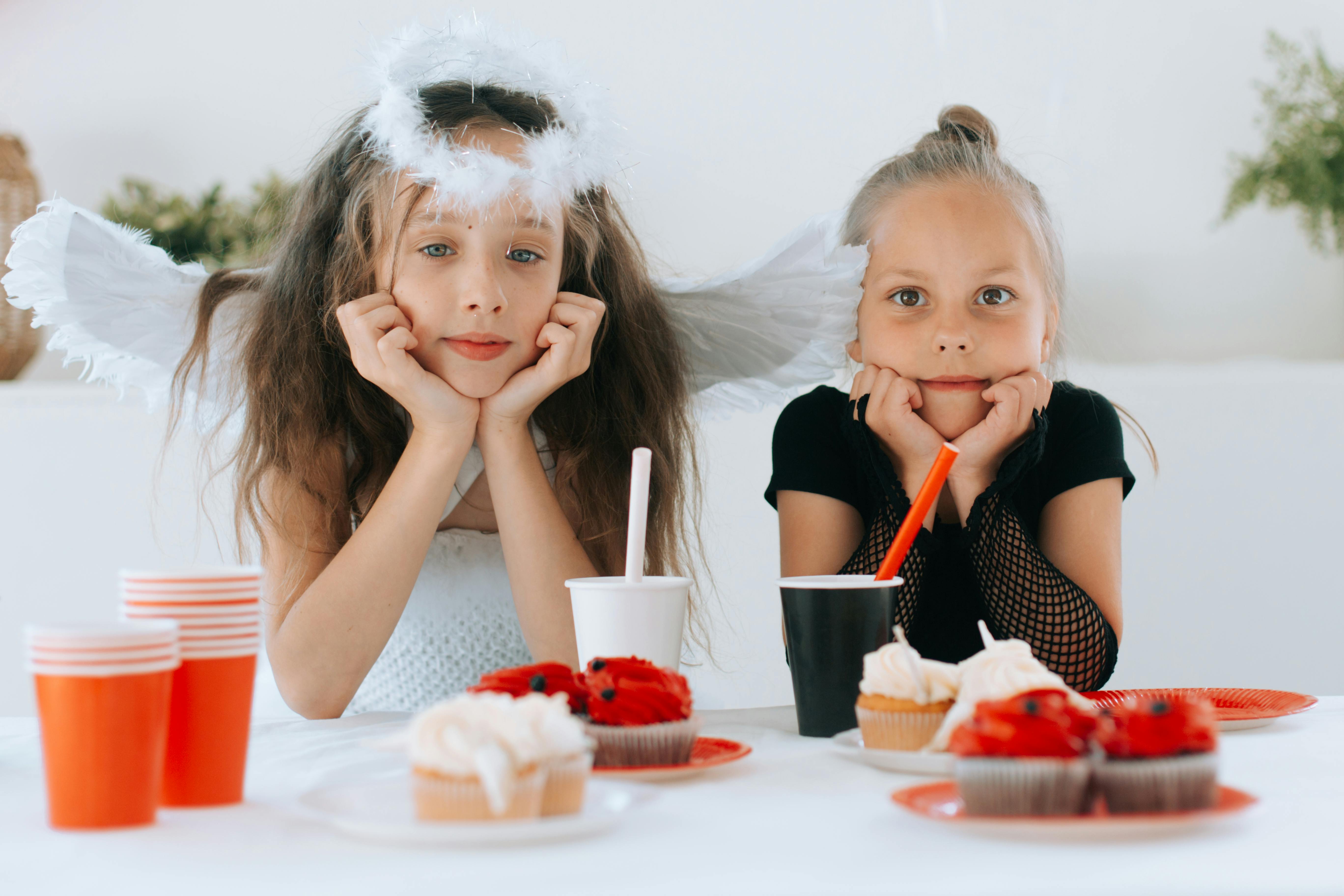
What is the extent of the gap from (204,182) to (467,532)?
5.37ft

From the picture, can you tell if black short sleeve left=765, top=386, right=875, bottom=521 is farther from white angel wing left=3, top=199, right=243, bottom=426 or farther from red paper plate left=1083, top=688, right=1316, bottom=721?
white angel wing left=3, top=199, right=243, bottom=426

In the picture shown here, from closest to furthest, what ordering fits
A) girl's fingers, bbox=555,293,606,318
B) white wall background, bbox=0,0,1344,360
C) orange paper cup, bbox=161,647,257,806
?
orange paper cup, bbox=161,647,257,806
girl's fingers, bbox=555,293,606,318
white wall background, bbox=0,0,1344,360

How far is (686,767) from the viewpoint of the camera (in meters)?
0.62

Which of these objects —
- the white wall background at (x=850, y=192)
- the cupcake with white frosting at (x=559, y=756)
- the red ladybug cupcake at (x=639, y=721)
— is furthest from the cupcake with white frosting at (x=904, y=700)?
the white wall background at (x=850, y=192)

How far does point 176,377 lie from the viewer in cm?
132

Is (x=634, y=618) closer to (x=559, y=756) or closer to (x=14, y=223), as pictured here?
(x=559, y=756)

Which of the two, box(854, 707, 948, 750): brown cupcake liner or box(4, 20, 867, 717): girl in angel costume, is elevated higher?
box(4, 20, 867, 717): girl in angel costume

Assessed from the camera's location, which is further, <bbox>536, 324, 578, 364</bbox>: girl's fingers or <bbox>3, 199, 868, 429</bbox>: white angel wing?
<bbox>3, 199, 868, 429</bbox>: white angel wing

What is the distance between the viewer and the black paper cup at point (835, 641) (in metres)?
0.77

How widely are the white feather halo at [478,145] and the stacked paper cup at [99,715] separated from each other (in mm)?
644

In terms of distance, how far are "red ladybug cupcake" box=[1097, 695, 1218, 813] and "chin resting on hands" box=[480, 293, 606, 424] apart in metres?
0.74

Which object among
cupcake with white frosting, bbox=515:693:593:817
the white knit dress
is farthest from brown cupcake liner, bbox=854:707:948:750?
the white knit dress

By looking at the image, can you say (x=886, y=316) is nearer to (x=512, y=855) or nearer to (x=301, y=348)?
(x=301, y=348)

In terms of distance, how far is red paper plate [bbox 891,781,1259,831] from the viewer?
18.5 inches
